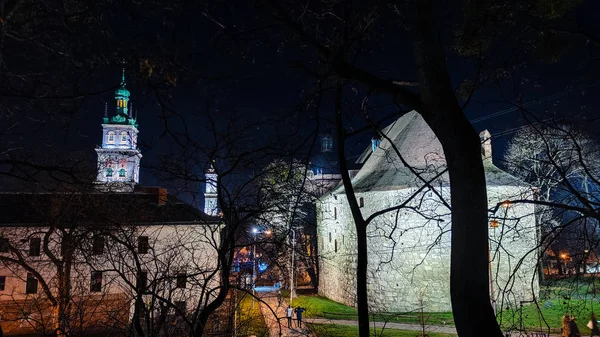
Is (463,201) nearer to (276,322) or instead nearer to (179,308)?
(276,322)

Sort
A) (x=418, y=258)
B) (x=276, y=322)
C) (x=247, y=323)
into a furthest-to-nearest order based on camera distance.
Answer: (x=418, y=258)
(x=247, y=323)
(x=276, y=322)

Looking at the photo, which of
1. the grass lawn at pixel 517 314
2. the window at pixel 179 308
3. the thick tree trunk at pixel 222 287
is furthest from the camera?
the grass lawn at pixel 517 314

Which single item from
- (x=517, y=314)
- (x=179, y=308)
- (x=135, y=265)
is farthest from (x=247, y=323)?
(x=517, y=314)

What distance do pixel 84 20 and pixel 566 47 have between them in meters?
6.74

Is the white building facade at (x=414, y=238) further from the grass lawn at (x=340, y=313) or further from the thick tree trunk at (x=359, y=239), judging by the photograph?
the thick tree trunk at (x=359, y=239)

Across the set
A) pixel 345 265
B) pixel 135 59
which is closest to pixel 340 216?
pixel 345 265

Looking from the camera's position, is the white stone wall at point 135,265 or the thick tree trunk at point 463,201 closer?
the thick tree trunk at point 463,201

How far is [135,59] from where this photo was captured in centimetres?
434

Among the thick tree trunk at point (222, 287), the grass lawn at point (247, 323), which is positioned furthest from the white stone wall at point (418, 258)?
the thick tree trunk at point (222, 287)

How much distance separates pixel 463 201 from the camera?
3633mm

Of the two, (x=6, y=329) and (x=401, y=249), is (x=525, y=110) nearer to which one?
(x=401, y=249)

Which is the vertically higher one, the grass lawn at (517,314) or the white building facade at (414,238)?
the white building facade at (414,238)

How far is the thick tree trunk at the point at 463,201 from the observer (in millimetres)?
3438

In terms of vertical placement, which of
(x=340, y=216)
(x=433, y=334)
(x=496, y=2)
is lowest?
(x=433, y=334)
